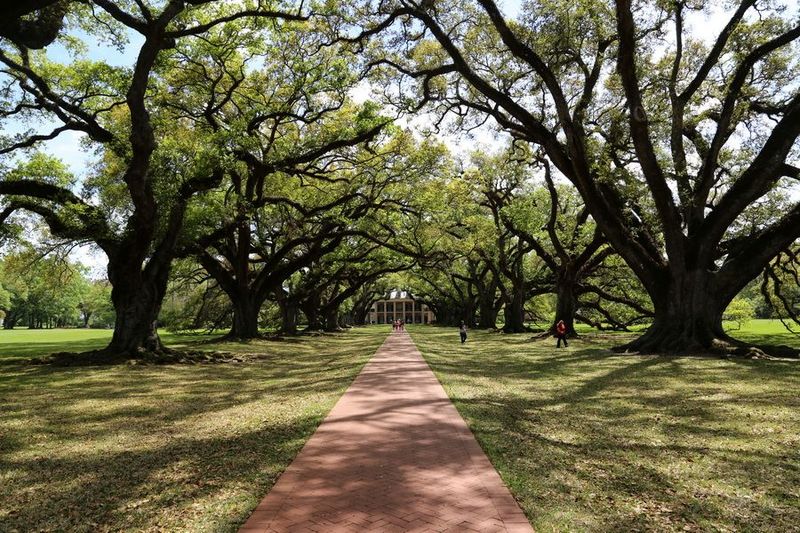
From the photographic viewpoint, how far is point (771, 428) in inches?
265

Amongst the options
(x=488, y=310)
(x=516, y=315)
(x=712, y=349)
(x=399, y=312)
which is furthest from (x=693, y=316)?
(x=399, y=312)

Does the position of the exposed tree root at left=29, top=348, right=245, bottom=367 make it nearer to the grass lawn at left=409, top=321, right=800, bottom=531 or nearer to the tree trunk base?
the grass lawn at left=409, top=321, right=800, bottom=531

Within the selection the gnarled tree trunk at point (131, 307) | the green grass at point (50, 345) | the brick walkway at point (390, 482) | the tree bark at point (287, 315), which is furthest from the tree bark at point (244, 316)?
the brick walkway at point (390, 482)

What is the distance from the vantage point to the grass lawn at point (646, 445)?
4.11m

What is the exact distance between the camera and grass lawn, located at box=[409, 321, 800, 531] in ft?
13.5

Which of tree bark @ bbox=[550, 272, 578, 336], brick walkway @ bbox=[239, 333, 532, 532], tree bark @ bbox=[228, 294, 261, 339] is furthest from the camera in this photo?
tree bark @ bbox=[228, 294, 261, 339]

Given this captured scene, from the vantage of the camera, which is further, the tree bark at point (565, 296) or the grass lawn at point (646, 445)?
the tree bark at point (565, 296)

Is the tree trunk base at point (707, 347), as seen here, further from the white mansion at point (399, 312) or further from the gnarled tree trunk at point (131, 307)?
the white mansion at point (399, 312)

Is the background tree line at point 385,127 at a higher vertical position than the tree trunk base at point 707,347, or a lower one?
higher

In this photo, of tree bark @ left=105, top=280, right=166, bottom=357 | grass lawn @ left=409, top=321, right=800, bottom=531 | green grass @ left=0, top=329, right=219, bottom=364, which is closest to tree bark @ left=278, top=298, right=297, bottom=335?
green grass @ left=0, top=329, right=219, bottom=364

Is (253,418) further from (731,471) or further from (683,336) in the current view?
(683,336)

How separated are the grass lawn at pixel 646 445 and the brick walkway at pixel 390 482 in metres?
0.27

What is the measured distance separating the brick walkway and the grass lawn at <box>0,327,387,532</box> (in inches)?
11.7

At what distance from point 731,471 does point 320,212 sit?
72.0 ft
